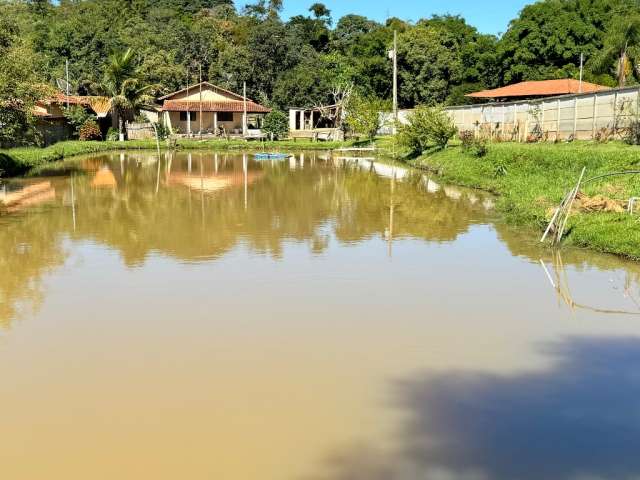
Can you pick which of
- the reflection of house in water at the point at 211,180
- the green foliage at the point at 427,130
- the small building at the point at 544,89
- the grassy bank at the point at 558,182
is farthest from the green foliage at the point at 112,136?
the grassy bank at the point at 558,182

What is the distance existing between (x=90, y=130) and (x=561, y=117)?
32763mm

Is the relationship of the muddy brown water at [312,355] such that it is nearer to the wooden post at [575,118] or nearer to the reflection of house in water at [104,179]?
the reflection of house in water at [104,179]

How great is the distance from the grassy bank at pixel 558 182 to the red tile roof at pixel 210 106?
27266mm

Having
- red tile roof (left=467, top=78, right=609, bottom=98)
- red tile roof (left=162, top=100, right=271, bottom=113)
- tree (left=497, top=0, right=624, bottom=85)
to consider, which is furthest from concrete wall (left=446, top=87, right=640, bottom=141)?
red tile roof (left=162, top=100, right=271, bottom=113)

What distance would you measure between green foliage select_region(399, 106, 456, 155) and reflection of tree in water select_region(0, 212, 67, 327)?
60.5 feet

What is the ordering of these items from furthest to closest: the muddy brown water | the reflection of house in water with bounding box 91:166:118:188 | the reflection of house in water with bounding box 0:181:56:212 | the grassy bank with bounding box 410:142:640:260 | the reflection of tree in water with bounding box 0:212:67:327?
the reflection of house in water with bounding box 91:166:118:188 → the reflection of house in water with bounding box 0:181:56:212 → the grassy bank with bounding box 410:142:640:260 → the reflection of tree in water with bounding box 0:212:67:327 → the muddy brown water

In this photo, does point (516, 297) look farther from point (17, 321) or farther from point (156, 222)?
point (156, 222)

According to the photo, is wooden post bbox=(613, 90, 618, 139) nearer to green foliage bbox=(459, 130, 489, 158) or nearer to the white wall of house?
green foliage bbox=(459, 130, 489, 158)

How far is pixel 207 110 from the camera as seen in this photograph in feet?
164

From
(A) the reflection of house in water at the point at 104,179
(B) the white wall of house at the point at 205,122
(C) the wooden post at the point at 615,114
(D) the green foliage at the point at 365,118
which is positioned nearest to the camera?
(C) the wooden post at the point at 615,114

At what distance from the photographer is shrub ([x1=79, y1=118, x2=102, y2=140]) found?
1836 inches

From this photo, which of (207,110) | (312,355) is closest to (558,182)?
(312,355)

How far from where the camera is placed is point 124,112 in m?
49.0

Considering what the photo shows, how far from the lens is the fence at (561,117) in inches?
819
